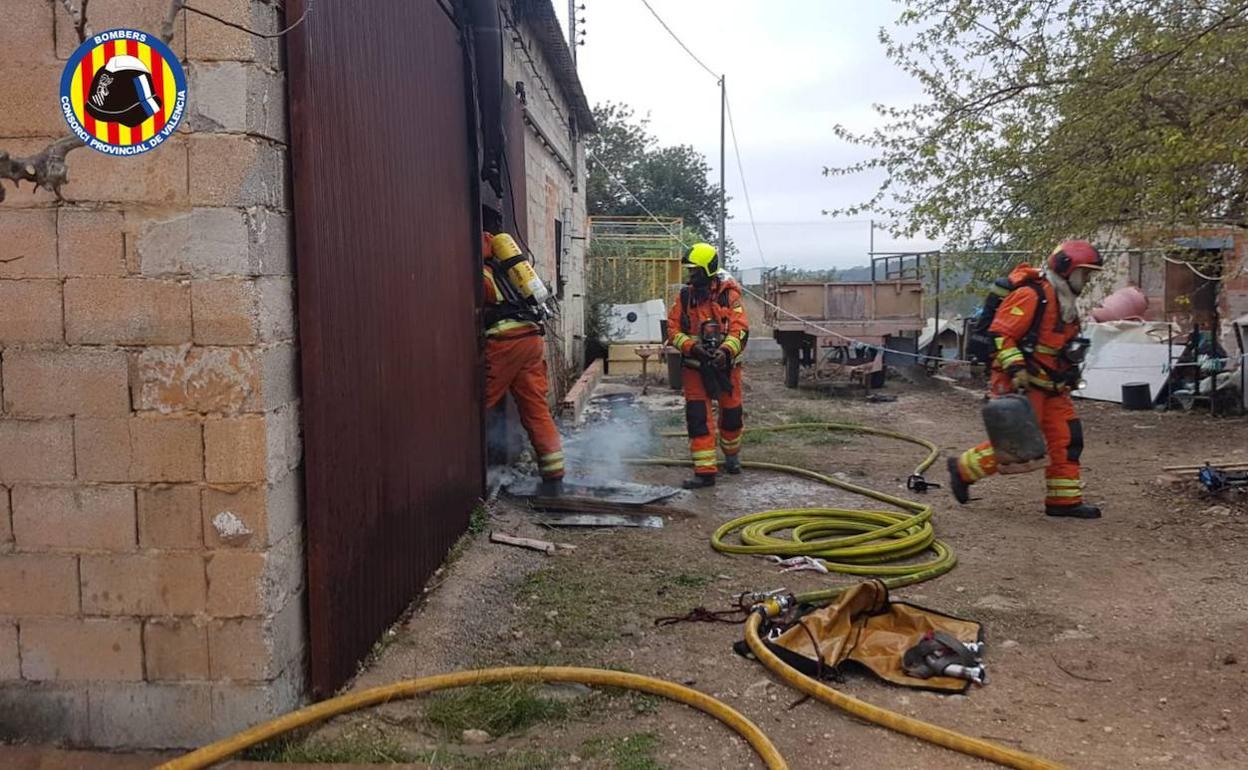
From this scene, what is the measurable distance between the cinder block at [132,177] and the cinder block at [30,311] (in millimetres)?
318

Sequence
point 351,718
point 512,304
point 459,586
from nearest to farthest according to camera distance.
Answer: point 351,718 → point 459,586 → point 512,304

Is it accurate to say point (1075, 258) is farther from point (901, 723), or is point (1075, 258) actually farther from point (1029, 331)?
point (901, 723)

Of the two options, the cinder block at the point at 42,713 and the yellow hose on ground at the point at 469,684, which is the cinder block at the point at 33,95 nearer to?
the cinder block at the point at 42,713

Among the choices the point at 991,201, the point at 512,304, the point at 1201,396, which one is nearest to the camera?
the point at 512,304

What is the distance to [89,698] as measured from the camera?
3.04 metres

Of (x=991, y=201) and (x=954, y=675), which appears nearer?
(x=954, y=675)

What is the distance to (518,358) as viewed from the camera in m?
6.27

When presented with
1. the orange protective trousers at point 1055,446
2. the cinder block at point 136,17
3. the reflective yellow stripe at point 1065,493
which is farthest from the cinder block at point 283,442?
the reflective yellow stripe at point 1065,493

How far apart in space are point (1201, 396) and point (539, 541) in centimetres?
905

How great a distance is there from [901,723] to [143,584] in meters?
2.52

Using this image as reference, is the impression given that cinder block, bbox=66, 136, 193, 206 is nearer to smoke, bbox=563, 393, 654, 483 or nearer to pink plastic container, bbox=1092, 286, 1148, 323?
smoke, bbox=563, 393, 654, 483

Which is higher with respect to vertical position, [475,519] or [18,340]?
[18,340]

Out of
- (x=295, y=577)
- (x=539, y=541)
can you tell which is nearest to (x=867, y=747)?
(x=295, y=577)

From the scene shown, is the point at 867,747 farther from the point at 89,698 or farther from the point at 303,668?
the point at 89,698
